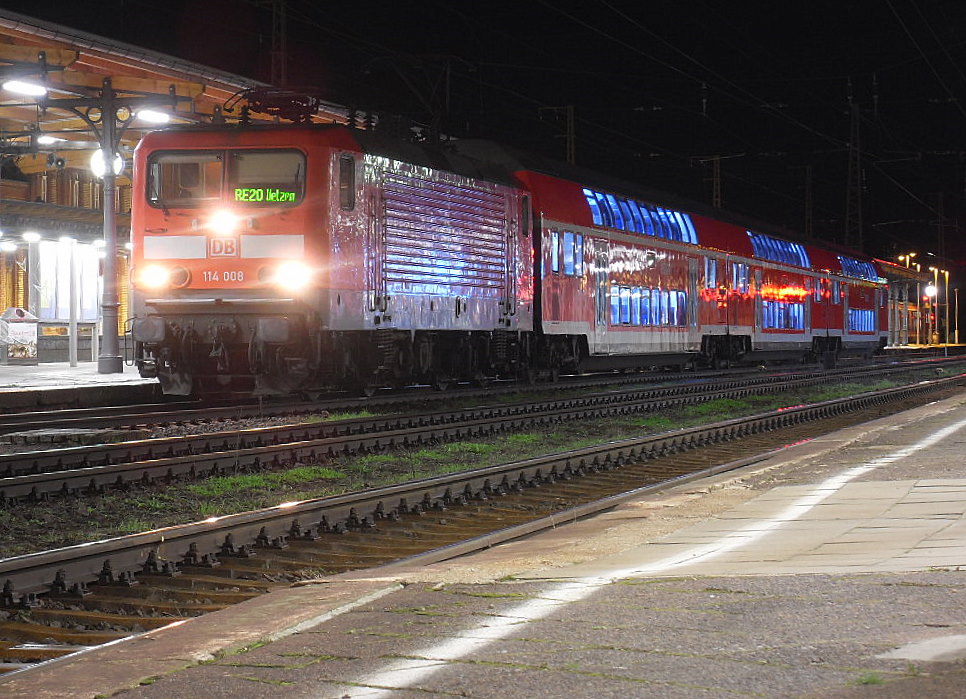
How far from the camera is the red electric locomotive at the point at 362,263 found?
1653 cm

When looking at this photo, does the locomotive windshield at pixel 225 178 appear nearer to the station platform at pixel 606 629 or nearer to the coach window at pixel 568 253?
the coach window at pixel 568 253

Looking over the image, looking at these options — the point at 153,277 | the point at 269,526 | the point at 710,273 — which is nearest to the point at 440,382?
the point at 153,277

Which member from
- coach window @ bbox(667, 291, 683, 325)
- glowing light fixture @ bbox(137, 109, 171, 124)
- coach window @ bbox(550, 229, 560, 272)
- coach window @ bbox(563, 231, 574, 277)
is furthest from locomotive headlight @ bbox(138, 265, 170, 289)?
coach window @ bbox(667, 291, 683, 325)

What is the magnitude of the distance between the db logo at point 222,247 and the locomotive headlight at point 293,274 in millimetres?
679

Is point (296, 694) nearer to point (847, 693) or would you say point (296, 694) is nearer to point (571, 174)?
point (847, 693)

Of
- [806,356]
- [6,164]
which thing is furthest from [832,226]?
[6,164]

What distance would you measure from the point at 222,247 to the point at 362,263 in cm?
192

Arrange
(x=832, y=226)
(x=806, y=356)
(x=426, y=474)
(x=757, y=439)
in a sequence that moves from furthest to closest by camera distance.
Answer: (x=832, y=226) < (x=806, y=356) < (x=757, y=439) < (x=426, y=474)

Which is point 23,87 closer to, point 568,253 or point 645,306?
point 568,253

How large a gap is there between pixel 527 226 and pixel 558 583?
16.4 metres

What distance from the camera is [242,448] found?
12.8 m

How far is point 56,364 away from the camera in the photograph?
28750mm

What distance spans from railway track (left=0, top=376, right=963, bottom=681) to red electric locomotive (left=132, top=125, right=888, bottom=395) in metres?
5.54

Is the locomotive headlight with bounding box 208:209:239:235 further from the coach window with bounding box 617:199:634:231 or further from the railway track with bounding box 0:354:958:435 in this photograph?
the coach window with bounding box 617:199:634:231
